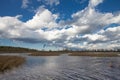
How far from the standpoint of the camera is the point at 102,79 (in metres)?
24.5

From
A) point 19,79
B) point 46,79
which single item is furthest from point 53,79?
point 19,79

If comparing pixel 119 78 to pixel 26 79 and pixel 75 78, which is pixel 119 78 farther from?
pixel 26 79

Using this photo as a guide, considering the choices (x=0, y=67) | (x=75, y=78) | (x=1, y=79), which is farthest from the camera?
(x=0, y=67)

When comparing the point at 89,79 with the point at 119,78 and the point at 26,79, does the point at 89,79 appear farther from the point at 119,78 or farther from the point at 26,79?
A: the point at 26,79

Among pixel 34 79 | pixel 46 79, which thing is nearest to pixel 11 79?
pixel 34 79

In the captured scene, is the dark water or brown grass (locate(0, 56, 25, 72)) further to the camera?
brown grass (locate(0, 56, 25, 72))

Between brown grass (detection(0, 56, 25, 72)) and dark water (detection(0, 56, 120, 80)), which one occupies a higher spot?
brown grass (detection(0, 56, 25, 72))

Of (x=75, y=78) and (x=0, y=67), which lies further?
(x=0, y=67)

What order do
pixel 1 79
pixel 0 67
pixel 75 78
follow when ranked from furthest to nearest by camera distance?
pixel 0 67, pixel 75 78, pixel 1 79

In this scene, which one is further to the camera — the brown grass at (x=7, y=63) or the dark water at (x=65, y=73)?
the brown grass at (x=7, y=63)

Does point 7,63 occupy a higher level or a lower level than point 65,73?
higher

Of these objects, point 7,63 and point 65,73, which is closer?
point 65,73

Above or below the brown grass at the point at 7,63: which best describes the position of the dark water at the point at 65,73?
below

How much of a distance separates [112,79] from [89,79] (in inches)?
125
